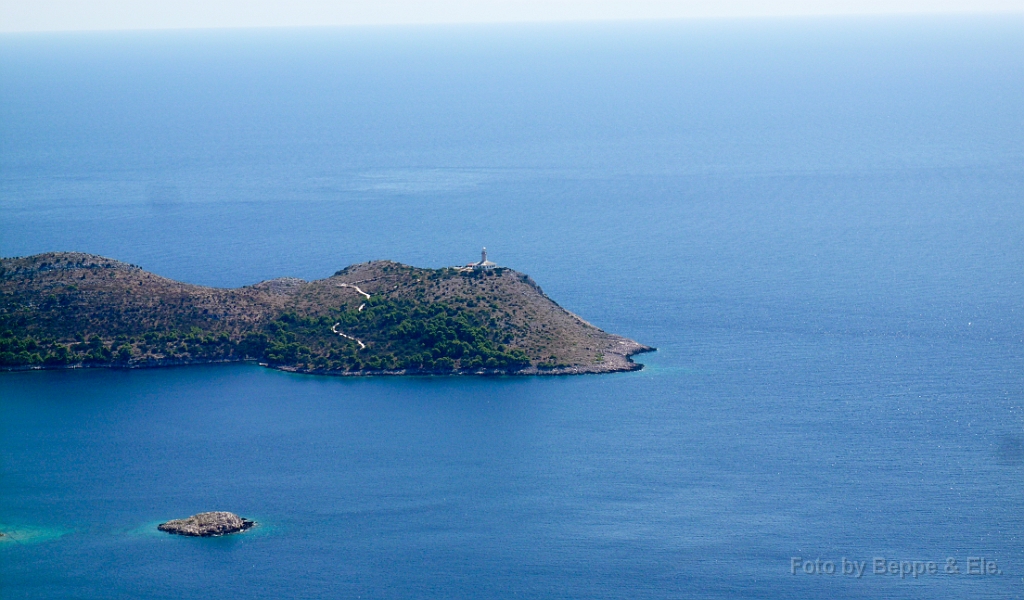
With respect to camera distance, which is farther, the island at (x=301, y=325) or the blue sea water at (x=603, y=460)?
Result: the island at (x=301, y=325)

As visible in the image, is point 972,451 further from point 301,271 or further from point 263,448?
point 301,271

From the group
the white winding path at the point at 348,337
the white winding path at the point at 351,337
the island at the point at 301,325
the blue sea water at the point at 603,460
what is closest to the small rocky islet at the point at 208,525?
the blue sea water at the point at 603,460

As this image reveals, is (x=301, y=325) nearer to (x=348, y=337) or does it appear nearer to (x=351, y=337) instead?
(x=348, y=337)

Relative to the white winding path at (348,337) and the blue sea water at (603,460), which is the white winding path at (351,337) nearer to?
the white winding path at (348,337)

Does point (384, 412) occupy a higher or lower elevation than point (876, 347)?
lower

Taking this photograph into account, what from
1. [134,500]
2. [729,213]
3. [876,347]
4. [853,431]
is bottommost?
[134,500]

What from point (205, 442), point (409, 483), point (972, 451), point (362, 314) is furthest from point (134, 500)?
point (972, 451)

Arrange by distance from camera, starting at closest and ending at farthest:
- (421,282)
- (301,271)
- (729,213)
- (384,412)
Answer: (384,412), (421,282), (301,271), (729,213)
